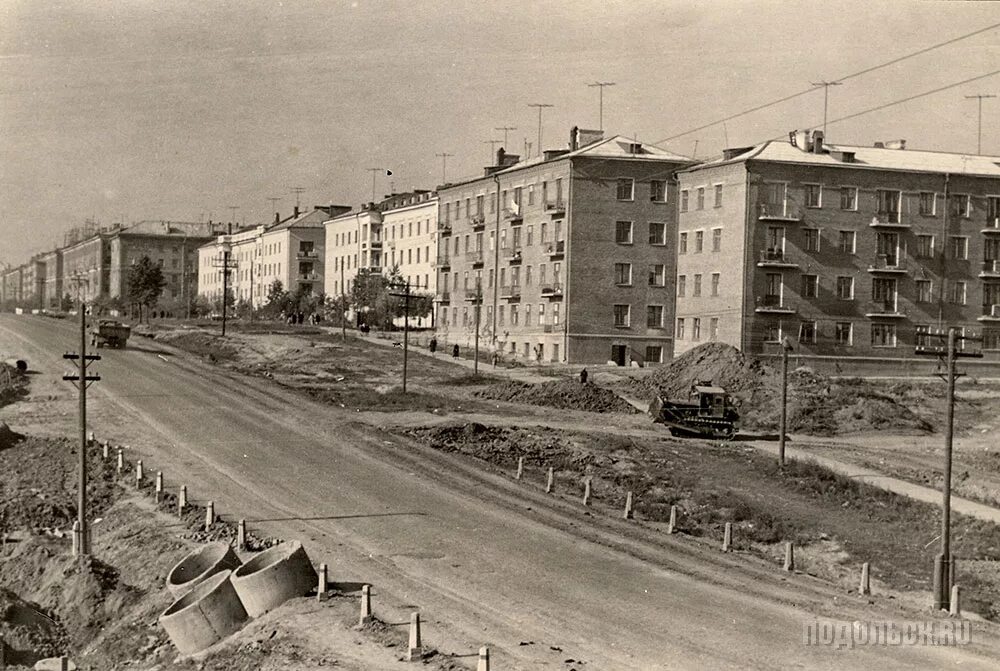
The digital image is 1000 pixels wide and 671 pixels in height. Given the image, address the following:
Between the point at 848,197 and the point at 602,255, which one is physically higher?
the point at 848,197

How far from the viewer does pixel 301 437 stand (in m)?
42.8

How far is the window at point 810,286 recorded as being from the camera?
70806 mm

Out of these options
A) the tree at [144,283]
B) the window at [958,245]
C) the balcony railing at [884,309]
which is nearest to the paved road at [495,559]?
the balcony railing at [884,309]

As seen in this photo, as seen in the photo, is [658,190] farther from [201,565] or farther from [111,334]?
[201,565]

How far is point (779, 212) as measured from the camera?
230ft

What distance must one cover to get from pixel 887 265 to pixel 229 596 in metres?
60.9

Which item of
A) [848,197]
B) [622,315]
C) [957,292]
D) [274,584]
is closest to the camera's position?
[274,584]

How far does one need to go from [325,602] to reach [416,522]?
26.3ft

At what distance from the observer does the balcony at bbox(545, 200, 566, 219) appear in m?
78.9

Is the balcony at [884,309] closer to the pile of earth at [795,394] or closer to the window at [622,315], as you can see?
the pile of earth at [795,394]

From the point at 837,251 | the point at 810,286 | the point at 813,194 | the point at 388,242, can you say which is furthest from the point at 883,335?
the point at 388,242

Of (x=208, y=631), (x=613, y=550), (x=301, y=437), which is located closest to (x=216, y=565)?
(x=208, y=631)

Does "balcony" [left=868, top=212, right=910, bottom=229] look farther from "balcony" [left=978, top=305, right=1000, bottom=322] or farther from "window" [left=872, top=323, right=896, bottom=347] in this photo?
"balcony" [left=978, top=305, right=1000, bottom=322]

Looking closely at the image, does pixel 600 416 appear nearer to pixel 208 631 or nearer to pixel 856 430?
pixel 856 430
